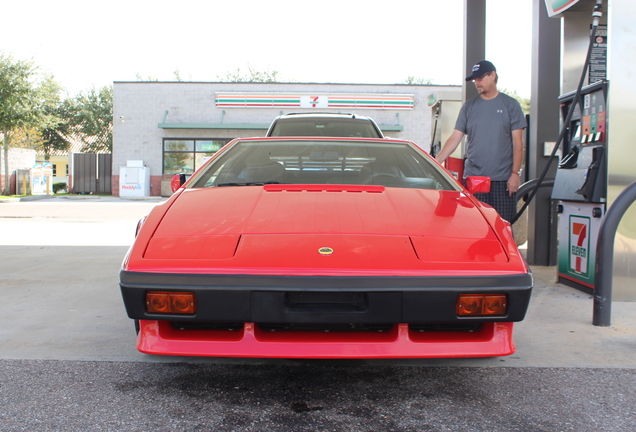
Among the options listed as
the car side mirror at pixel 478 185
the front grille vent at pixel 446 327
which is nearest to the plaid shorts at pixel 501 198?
the car side mirror at pixel 478 185

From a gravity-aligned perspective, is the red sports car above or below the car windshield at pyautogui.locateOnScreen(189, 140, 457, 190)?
below

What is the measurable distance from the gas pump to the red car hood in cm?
191

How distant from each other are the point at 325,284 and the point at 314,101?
21700 millimetres

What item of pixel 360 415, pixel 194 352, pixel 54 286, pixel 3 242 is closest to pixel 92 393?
pixel 194 352

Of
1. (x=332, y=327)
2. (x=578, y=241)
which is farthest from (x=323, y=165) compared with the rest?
(x=578, y=241)

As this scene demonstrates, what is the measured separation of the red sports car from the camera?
210 centimetres

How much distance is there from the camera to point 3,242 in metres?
7.56

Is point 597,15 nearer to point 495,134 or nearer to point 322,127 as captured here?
point 495,134

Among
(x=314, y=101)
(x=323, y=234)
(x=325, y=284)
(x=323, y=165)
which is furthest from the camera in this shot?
(x=314, y=101)

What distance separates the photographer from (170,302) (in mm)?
2137

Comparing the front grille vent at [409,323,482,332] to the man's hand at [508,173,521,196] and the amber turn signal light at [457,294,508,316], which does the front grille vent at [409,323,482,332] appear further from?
the man's hand at [508,173,521,196]

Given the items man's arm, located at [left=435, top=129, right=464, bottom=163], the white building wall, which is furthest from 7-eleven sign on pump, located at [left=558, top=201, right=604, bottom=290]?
the white building wall

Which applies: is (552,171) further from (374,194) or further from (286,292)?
(286,292)

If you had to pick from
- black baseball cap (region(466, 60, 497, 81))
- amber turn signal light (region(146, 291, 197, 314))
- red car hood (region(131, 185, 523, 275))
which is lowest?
amber turn signal light (region(146, 291, 197, 314))
